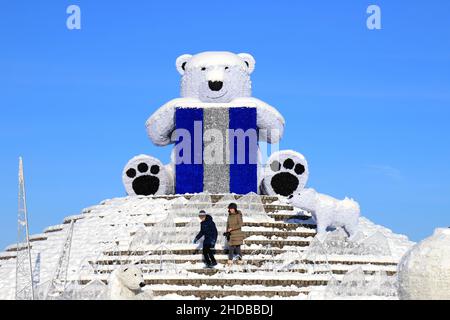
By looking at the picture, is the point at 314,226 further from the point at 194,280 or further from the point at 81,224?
the point at 81,224

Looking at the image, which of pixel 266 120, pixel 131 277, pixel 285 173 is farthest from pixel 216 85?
pixel 131 277

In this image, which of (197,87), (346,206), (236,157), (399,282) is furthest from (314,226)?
(399,282)

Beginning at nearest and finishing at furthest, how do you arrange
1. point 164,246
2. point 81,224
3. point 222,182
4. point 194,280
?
point 194,280 → point 164,246 → point 81,224 → point 222,182

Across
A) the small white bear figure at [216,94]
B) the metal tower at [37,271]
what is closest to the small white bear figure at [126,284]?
the metal tower at [37,271]

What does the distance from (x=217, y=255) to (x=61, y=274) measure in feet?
10.2

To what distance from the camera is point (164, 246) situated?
61.0 feet

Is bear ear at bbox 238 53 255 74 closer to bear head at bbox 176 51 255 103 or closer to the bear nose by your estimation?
bear head at bbox 176 51 255 103

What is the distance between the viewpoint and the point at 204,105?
2392 centimetres

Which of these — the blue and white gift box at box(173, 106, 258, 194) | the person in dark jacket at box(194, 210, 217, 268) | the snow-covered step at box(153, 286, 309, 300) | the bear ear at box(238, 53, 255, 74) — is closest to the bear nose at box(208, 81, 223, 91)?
the blue and white gift box at box(173, 106, 258, 194)

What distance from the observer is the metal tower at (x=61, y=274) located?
1730 centimetres

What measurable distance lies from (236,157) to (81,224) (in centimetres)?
441

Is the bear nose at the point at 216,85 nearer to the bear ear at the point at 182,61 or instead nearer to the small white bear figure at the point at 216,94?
the small white bear figure at the point at 216,94

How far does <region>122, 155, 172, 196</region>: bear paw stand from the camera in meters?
23.6
